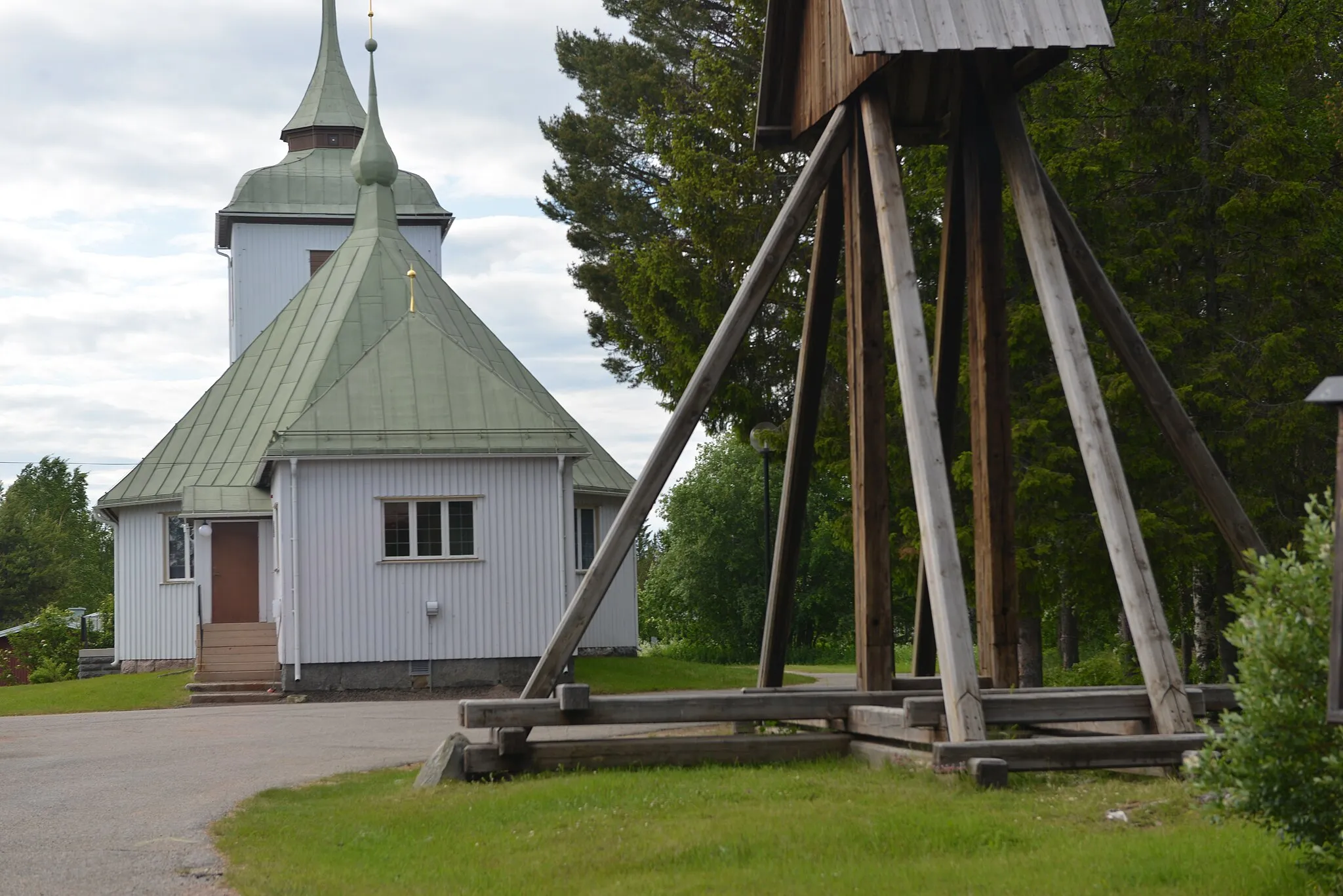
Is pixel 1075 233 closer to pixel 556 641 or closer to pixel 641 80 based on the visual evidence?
pixel 556 641

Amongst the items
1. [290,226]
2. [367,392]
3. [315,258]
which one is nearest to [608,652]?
[367,392]

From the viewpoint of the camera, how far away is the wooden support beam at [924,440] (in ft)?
29.0

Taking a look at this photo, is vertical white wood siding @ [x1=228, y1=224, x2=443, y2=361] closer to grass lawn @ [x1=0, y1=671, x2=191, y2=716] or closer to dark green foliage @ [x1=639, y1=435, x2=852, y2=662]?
grass lawn @ [x1=0, y1=671, x2=191, y2=716]

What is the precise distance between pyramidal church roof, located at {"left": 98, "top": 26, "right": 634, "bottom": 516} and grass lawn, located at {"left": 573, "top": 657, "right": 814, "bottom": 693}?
3.62 metres

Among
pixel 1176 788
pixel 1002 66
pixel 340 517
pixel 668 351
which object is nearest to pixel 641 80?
pixel 668 351

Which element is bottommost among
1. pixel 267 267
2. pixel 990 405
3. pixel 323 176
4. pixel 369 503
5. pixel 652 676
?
pixel 652 676

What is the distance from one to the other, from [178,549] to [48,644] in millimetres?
6265

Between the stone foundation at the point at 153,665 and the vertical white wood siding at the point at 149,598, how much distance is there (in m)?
0.09

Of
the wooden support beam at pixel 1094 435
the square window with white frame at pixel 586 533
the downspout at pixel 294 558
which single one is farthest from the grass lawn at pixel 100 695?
the wooden support beam at pixel 1094 435

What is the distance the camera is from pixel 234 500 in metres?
27.0

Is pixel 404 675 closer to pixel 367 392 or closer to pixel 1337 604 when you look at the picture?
pixel 367 392

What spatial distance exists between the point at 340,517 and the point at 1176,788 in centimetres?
1776

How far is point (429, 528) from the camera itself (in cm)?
2438

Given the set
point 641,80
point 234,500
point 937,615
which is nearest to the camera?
point 937,615
